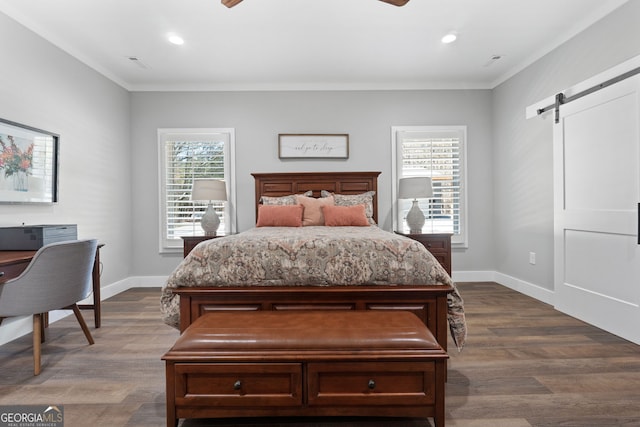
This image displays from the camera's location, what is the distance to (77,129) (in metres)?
3.57

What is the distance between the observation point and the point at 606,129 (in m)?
2.84

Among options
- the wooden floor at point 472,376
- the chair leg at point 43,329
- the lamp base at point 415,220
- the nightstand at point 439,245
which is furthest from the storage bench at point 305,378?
the lamp base at point 415,220

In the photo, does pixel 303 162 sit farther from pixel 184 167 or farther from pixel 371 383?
pixel 371 383

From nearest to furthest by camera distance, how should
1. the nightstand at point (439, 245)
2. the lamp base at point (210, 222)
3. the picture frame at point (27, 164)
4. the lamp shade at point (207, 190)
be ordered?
the picture frame at point (27, 164) → the nightstand at point (439, 245) → the lamp shade at point (207, 190) → the lamp base at point (210, 222)

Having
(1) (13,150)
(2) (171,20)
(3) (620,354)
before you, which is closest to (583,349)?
(3) (620,354)

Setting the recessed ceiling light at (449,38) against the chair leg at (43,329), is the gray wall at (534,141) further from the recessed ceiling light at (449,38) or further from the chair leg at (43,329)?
the chair leg at (43,329)

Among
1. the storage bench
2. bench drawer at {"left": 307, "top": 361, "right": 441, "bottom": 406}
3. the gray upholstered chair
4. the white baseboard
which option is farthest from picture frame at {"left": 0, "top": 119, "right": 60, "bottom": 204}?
bench drawer at {"left": 307, "top": 361, "right": 441, "bottom": 406}

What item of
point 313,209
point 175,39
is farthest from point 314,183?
point 175,39

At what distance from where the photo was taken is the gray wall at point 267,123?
4609mm

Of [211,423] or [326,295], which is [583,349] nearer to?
[326,295]

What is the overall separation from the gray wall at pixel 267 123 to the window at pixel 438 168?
12 cm

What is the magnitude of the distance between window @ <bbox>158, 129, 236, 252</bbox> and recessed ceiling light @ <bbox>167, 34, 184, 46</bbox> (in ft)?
4.36

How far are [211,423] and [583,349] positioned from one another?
262 cm

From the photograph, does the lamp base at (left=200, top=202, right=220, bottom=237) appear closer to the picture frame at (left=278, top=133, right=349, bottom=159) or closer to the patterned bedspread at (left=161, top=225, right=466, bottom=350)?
the picture frame at (left=278, top=133, right=349, bottom=159)
